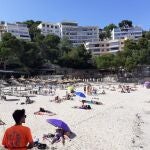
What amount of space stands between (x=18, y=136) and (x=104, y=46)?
121 meters

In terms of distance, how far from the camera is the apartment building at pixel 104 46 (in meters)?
122

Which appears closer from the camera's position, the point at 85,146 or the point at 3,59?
the point at 85,146

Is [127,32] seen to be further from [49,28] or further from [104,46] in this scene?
[49,28]

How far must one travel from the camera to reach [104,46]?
12625 centimetres

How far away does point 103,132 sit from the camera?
18.3 metres

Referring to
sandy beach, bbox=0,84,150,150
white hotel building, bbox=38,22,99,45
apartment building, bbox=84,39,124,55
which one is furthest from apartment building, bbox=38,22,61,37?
sandy beach, bbox=0,84,150,150

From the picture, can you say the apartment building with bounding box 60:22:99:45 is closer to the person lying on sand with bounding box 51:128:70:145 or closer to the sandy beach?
the sandy beach

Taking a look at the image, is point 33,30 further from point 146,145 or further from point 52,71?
point 146,145

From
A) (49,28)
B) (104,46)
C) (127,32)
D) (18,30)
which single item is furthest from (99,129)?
(127,32)

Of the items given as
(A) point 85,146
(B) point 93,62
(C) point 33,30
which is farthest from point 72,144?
(C) point 33,30

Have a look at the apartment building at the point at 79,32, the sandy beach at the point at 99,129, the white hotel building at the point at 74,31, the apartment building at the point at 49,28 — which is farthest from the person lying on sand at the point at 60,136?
the apartment building at the point at 79,32

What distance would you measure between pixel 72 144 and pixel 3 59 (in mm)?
59931

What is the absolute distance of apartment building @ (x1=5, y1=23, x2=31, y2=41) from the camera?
11754cm

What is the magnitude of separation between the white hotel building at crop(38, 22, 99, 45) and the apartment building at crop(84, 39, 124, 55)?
19.6 meters
